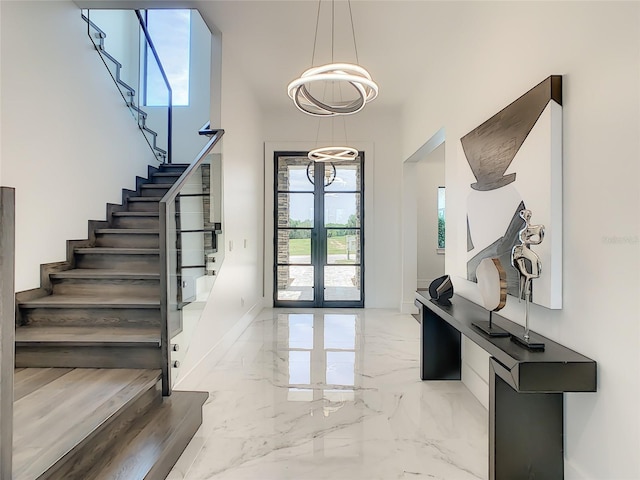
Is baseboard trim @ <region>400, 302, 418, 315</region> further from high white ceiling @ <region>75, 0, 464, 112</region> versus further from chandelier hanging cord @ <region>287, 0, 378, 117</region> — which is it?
chandelier hanging cord @ <region>287, 0, 378, 117</region>

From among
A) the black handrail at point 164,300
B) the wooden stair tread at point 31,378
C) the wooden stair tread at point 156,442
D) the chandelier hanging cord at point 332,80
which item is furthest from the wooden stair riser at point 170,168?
the wooden stair tread at point 156,442

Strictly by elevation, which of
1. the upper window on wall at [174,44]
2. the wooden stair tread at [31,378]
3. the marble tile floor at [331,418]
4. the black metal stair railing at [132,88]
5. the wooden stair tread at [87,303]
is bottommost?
the marble tile floor at [331,418]

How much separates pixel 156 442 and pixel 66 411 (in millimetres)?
A: 503

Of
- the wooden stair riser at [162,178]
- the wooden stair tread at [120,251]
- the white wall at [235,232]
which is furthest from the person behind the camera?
the wooden stair riser at [162,178]

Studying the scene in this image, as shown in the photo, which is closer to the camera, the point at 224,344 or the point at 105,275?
the point at 105,275

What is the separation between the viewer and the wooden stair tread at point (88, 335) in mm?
2549

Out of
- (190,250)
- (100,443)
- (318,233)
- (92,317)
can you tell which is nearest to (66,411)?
(100,443)

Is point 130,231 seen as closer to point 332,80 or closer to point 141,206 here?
point 141,206

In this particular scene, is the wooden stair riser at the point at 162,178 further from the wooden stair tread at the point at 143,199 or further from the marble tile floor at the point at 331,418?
the marble tile floor at the point at 331,418

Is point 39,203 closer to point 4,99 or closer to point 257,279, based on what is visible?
point 4,99

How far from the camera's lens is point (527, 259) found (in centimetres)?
207

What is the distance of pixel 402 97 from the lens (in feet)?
18.7

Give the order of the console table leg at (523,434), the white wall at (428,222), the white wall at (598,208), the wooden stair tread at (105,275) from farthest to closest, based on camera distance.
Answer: the white wall at (428,222) < the wooden stair tread at (105,275) < the console table leg at (523,434) < the white wall at (598,208)

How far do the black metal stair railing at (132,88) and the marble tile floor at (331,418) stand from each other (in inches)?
126
